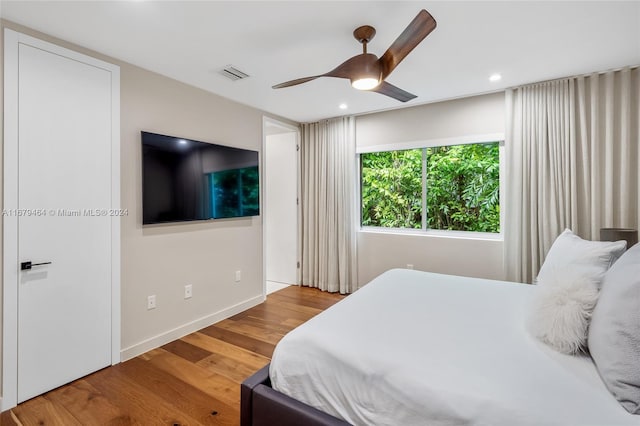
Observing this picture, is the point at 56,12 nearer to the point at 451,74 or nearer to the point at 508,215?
A: the point at 451,74

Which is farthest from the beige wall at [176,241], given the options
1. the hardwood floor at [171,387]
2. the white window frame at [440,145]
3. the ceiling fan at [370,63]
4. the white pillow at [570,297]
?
the white pillow at [570,297]

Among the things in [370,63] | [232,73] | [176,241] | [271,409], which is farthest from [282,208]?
[271,409]

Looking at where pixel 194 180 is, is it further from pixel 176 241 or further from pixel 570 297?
pixel 570 297

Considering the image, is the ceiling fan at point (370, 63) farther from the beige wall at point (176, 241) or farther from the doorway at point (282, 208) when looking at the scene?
the doorway at point (282, 208)

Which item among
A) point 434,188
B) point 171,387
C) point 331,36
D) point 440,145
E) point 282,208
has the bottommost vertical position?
point 171,387

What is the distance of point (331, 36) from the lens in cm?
219

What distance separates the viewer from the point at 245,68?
271 centimetres

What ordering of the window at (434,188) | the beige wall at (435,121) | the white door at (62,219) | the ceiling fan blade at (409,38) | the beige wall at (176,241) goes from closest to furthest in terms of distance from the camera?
the ceiling fan blade at (409,38)
the white door at (62,219)
the beige wall at (176,241)
the beige wall at (435,121)
the window at (434,188)

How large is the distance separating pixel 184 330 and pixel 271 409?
1994mm

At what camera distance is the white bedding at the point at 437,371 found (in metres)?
1.04

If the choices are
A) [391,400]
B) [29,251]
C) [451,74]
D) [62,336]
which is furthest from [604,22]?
[62,336]

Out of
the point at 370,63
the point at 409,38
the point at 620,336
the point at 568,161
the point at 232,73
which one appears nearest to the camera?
the point at 620,336

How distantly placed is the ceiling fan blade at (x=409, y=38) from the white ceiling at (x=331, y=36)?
0.26 m

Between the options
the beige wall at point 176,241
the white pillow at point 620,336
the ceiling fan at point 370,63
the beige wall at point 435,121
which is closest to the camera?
the white pillow at point 620,336
